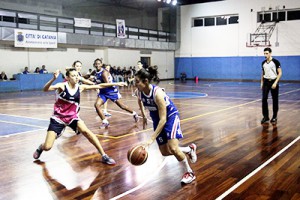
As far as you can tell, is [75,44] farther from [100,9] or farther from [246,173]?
[246,173]

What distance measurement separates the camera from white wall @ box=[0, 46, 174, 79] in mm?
21172

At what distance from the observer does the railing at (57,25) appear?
20.5 meters

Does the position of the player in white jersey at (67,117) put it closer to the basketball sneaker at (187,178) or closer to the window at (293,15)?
the basketball sneaker at (187,178)

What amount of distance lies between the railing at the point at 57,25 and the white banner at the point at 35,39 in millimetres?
772

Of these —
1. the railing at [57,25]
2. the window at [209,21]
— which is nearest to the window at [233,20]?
the window at [209,21]

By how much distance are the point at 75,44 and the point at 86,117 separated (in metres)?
13.7

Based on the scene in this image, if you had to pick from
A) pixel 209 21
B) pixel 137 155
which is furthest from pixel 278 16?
pixel 137 155

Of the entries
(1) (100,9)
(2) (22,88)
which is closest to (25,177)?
(2) (22,88)

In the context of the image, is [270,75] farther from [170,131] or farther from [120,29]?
[120,29]

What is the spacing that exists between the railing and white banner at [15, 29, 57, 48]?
2.53 ft

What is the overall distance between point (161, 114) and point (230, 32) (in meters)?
27.5

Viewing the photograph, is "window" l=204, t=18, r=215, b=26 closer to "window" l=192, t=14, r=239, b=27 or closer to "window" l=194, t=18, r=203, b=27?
"window" l=192, t=14, r=239, b=27

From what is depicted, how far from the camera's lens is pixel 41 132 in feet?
26.6

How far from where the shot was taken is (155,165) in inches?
214
